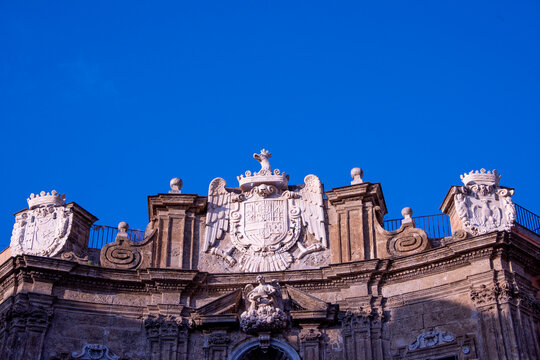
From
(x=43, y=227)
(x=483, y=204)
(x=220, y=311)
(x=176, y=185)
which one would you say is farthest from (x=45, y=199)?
(x=483, y=204)

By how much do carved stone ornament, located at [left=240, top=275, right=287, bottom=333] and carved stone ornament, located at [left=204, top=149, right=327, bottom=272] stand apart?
1.11 metres

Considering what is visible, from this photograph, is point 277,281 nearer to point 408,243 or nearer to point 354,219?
point 354,219

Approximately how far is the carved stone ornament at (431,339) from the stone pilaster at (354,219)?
2.40 m

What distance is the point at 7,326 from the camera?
24.1 metres

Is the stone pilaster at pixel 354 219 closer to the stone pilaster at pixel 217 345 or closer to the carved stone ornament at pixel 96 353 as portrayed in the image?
the stone pilaster at pixel 217 345

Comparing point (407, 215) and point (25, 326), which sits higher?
point (407, 215)

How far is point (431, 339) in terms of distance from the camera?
23.5m

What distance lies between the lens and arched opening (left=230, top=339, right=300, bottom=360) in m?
24.1

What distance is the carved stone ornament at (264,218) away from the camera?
25.7 meters

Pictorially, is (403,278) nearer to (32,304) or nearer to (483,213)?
(483,213)

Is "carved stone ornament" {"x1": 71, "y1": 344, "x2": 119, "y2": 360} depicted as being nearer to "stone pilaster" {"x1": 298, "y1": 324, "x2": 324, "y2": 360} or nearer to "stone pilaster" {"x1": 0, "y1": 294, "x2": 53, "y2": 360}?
"stone pilaster" {"x1": 0, "y1": 294, "x2": 53, "y2": 360}

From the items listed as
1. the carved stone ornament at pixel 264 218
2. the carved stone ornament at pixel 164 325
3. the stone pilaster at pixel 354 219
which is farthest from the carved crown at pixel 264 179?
the carved stone ornament at pixel 164 325

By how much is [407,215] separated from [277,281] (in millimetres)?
3503

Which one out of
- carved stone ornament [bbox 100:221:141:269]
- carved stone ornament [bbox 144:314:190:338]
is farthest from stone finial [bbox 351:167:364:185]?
carved stone ornament [bbox 100:221:141:269]
